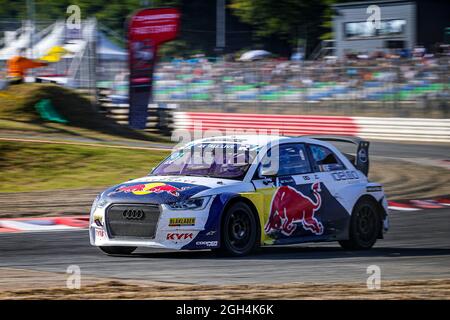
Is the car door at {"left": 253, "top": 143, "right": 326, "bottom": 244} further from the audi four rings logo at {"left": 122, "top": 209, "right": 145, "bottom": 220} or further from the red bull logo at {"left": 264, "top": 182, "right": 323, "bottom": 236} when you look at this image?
the audi four rings logo at {"left": 122, "top": 209, "right": 145, "bottom": 220}

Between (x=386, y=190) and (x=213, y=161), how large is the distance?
29.4 ft

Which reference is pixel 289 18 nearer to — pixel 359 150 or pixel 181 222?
pixel 359 150

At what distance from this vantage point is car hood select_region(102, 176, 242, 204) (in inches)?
386

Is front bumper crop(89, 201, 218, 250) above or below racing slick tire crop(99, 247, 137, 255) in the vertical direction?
above

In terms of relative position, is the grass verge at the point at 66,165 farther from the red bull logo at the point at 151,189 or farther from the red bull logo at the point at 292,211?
the red bull logo at the point at 151,189

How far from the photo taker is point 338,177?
11375 mm

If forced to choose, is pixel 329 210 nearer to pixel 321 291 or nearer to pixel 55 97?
pixel 321 291

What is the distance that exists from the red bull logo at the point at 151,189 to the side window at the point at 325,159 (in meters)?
2.04

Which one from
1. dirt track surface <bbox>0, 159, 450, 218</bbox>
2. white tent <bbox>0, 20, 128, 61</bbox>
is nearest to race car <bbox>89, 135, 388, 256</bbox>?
dirt track surface <bbox>0, 159, 450, 218</bbox>

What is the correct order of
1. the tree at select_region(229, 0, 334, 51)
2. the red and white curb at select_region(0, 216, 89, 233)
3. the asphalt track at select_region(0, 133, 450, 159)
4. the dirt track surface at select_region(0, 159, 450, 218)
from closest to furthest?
1. the red and white curb at select_region(0, 216, 89, 233)
2. the dirt track surface at select_region(0, 159, 450, 218)
3. the asphalt track at select_region(0, 133, 450, 159)
4. the tree at select_region(229, 0, 334, 51)

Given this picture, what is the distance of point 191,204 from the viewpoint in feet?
32.2

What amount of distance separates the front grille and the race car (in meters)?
0.01

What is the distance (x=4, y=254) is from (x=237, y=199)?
2761 millimetres

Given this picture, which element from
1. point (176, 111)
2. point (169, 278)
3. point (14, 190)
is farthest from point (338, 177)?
point (176, 111)
